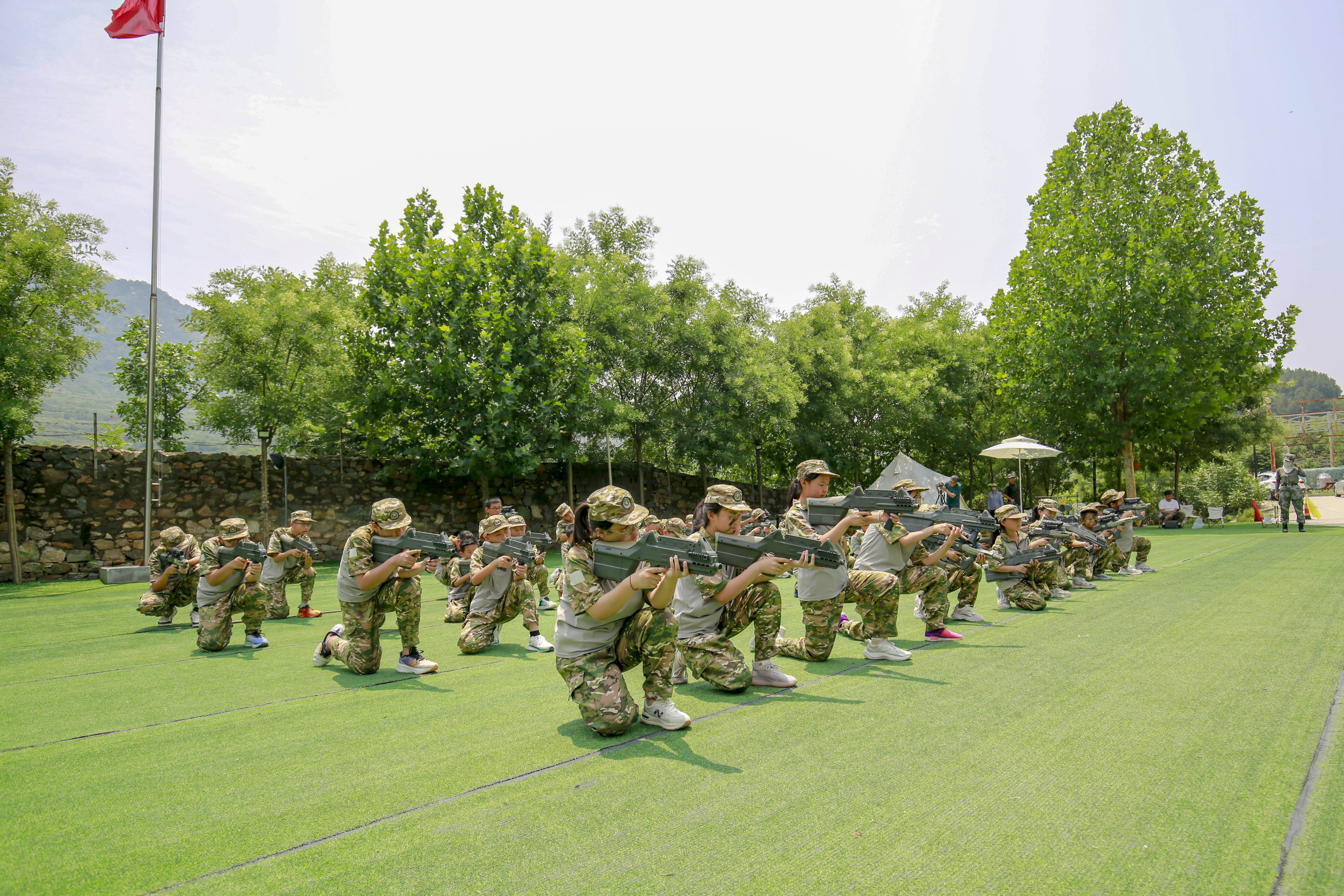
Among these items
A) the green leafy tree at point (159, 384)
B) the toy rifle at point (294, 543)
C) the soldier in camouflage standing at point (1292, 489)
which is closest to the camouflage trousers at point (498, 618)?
the toy rifle at point (294, 543)

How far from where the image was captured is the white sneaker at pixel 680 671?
18.7ft

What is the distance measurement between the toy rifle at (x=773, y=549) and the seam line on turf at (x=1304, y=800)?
242cm

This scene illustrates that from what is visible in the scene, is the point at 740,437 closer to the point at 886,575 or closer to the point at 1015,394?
the point at 1015,394

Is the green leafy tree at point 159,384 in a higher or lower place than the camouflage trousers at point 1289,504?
higher

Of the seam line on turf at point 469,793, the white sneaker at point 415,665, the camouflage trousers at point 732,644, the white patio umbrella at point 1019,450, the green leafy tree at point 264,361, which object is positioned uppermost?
the green leafy tree at point 264,361

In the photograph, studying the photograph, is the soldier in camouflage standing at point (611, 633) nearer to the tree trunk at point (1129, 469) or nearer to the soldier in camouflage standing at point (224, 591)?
the soldier in camouflage standing at point (224, 591)

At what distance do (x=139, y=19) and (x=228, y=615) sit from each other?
46.5 feet

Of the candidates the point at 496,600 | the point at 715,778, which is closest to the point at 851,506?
the point at 715,778

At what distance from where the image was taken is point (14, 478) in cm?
1509

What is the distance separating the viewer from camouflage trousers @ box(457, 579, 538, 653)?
7320 mm

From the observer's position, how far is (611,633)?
14.9 feet

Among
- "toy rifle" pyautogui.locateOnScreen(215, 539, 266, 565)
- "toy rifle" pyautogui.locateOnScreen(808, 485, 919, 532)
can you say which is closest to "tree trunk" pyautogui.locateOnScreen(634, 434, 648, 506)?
"toy rifle" pyautogui.locateOnScreen(215, 539, 266, 565)

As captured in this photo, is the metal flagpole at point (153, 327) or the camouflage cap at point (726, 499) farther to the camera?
the metal flagpole at point (153, 327)

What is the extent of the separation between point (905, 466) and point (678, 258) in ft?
33.5
